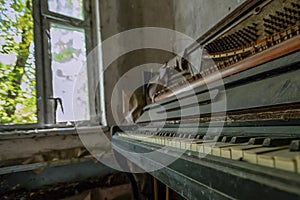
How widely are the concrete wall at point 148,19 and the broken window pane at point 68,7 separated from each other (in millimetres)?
253

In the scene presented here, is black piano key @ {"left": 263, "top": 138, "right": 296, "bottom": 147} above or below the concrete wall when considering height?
below

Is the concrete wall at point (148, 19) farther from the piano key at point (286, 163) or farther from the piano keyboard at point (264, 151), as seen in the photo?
the piano key at point (286, 163)

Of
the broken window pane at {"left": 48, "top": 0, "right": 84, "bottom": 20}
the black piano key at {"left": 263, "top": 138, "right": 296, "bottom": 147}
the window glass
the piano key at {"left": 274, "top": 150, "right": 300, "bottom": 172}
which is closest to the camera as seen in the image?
the piano key at {"left": 274, "top": 150, "right": 300, "bottom": 172}

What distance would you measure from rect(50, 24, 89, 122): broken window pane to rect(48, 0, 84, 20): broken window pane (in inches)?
5.5

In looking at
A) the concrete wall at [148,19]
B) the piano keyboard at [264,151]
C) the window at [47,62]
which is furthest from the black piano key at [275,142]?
the window at [47,62]

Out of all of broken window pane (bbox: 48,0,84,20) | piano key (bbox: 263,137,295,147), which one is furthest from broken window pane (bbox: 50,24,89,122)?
piano key (bbox: 263,137,295,147)

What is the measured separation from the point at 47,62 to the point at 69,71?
20 cm

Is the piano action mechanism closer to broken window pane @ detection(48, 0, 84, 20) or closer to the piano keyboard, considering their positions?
the piano keyboard

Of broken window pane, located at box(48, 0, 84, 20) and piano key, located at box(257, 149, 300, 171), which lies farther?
broken window pane, located at box(48, 0, 84, 20)

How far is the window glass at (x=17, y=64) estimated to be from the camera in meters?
1.71

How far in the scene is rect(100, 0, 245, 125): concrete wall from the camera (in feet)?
6.27

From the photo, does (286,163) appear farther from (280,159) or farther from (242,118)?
(242,118)

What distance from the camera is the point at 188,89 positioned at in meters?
1.00

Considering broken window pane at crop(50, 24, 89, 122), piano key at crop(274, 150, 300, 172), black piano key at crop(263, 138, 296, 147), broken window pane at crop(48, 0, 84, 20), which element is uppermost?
broken window pane at crop(48, 0, 84, 20)
